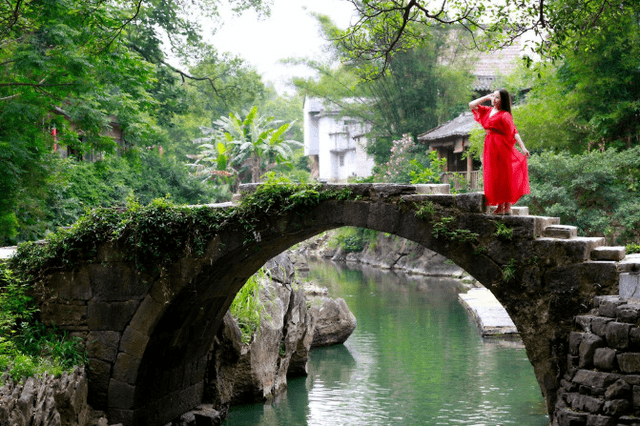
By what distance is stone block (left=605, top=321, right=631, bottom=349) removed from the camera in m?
6.13

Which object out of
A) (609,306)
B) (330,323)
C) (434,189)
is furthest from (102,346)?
(330,323)

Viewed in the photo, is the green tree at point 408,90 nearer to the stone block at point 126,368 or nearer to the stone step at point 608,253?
the stone block at point 126,368

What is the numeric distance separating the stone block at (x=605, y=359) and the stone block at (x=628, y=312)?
299 millimetres

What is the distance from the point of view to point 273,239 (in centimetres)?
803

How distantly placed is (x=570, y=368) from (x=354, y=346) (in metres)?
8.62

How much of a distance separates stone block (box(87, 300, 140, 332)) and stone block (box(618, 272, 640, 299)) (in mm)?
5060

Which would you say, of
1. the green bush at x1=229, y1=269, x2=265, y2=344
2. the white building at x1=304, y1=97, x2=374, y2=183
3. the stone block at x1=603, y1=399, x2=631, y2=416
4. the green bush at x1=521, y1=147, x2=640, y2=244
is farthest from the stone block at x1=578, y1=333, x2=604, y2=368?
the white building at x1=304, y1=97, x2=374, y2=183

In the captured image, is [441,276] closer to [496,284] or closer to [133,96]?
[133,96]

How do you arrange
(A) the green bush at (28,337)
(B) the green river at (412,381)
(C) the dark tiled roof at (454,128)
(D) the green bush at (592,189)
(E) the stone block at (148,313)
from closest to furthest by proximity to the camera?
(A) the green bush at (28,337) → (E) the stone block at (148,313) → (B) the green river at (412,381) → (D) the green bush at (592,189) → (C) the dark tiled roof at (454,128)

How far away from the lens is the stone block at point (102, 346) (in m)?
8.27

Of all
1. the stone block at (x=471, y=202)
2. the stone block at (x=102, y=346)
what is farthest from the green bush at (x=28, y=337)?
the stone block at (x=471, y=202)

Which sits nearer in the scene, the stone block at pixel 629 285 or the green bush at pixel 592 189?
the stone block at pixel 629 285

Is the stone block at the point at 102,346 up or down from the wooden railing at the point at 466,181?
down

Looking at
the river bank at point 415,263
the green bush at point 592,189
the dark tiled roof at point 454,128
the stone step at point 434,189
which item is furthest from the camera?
the dark tiled roof at point 454,128
